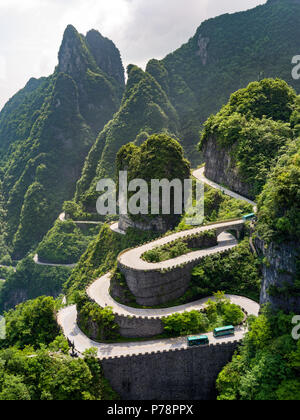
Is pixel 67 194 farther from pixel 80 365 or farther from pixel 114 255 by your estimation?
pixel 80 365

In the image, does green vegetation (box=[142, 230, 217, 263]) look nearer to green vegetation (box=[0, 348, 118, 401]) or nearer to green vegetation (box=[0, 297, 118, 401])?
green vegetation (box=[0, 297, 118, 401])

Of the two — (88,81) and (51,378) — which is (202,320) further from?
(88,81)

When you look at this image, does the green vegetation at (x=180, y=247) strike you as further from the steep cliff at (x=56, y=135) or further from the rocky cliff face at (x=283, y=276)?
the steep cliff at (x=56, y=135)

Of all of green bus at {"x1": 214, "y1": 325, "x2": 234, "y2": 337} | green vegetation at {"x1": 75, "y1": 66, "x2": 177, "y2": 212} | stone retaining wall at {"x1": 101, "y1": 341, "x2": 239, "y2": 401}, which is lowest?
stone retaining wall at {"x1": 101, "y1": 341, "x2": 239, "y2": 401}

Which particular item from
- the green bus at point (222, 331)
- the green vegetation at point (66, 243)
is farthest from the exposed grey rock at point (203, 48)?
the green bus at point (222, 331)

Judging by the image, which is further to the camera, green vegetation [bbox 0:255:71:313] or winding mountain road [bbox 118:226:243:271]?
green vegetation [bbox 0:255:71:313]

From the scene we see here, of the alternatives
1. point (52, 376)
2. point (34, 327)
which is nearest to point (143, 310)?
Result: point (52, 376)

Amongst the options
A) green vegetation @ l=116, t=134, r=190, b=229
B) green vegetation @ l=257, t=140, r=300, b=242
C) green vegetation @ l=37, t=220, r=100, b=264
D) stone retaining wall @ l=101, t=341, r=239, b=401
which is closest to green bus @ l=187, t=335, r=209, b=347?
stone retaining wall @ l=101, t=341, r=239, b=401
